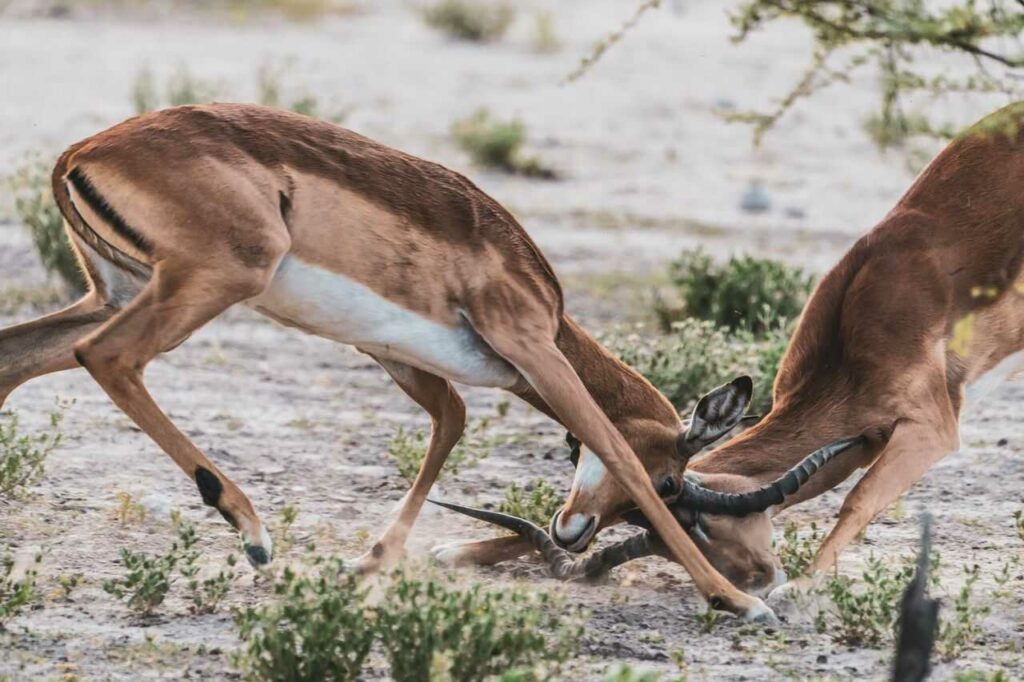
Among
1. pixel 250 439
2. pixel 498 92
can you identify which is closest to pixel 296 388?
pixel 250 439

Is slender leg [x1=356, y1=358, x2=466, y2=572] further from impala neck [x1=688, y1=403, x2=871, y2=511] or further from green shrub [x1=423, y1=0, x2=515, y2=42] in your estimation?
green shrub [x1=423, y1=0, x2=515, y2=42]

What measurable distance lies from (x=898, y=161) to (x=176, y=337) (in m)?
11.3

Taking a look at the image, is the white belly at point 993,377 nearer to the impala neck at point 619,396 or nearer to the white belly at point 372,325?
the impala neck at point 619,396

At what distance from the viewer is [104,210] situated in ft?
17.7

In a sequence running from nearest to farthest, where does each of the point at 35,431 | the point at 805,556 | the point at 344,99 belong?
1. the point at 805,556
2. the point at 35,431
3. the point at 344,99

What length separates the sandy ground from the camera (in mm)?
5230

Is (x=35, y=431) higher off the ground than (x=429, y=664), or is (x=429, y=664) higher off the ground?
(x=429, y=664)

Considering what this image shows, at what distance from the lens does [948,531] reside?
6602 millimetres

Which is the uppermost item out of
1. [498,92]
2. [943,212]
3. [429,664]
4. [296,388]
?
[943,212]

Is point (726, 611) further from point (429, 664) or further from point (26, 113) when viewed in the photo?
point (26, 113)

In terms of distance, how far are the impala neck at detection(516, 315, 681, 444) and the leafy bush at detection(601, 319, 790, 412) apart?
6.33 feet

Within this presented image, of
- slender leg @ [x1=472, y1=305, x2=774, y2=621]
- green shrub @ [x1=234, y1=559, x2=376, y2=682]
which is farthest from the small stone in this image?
green shrub @ [x1=234, y1=559, x2=376, y2=682]

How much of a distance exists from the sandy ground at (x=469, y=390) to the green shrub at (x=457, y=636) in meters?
0.39

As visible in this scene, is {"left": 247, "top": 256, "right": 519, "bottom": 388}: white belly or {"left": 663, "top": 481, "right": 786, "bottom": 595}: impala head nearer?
{"left": 247, "top": 256, "right": 519, "bottom": 388}: white belly
